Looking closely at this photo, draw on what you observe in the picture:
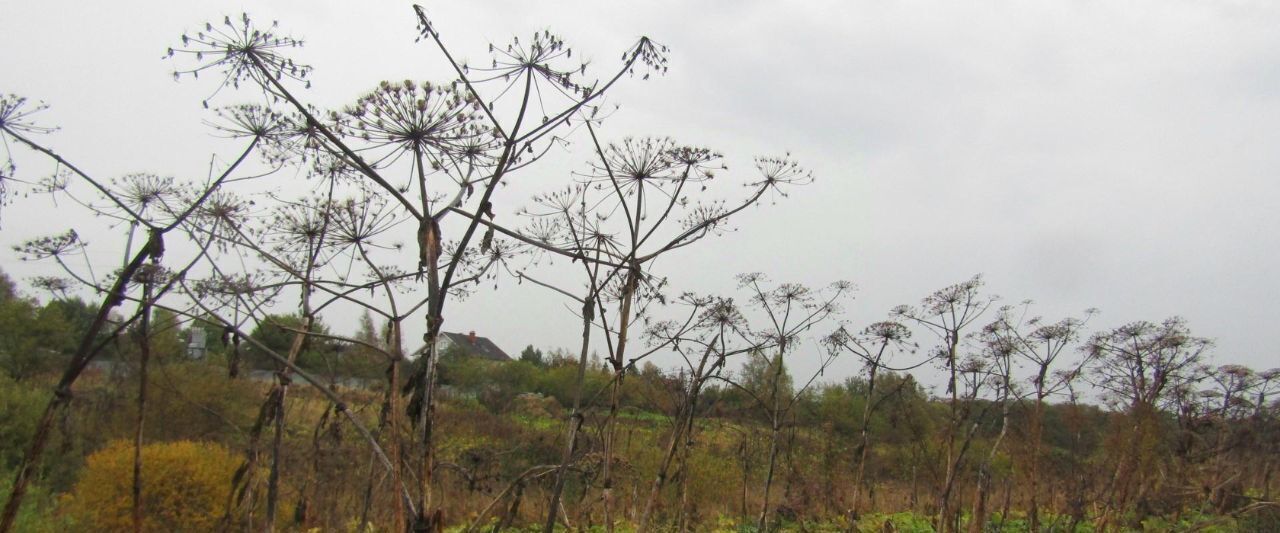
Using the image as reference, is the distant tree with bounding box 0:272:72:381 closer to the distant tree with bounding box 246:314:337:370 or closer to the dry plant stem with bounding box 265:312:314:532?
the distant tree with bounding box 246:314:337:370

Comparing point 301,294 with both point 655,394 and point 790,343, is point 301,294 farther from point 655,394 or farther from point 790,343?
point 655,394

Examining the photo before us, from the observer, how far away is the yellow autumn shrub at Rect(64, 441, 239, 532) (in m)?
13.0

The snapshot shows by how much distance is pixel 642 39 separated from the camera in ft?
9.00

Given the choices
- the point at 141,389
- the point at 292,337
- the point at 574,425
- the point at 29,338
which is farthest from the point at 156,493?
the point at 29,338

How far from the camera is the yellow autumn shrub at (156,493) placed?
13031 mm

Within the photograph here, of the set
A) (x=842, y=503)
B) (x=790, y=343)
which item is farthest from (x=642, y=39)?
(x=842, y=503)

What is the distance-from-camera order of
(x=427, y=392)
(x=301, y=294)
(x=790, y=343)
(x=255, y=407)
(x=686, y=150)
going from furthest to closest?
1. (x=255, y=407)
2. (x=790, y=343)
3. (x=301, y=294)
4. (x=686, y=150)
5. (x=427, y=392)

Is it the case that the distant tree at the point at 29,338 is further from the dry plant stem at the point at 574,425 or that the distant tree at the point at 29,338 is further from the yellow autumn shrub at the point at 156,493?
Result: the dry plant stem at the point at 574,425

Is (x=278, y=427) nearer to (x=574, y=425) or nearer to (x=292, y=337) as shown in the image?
(x=292, y=337)

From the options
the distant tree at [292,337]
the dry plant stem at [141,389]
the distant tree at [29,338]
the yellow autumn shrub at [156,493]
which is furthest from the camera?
the distant tree at [29,338]

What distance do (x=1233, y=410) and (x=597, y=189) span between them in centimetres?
1295

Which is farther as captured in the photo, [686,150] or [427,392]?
[686,150]

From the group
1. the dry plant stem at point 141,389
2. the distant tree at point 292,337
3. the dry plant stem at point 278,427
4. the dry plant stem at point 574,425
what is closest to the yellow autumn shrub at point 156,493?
the distant tree at point 292,337

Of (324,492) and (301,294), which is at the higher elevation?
(301,294)
